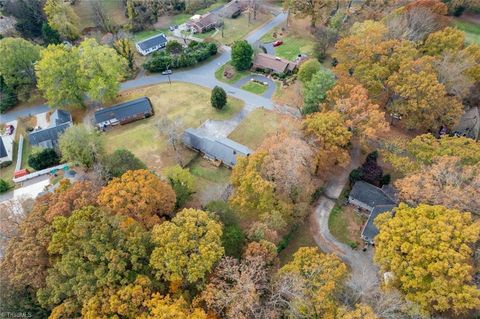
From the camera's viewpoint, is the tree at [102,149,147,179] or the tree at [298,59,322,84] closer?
the tree at [102,149,147,179]

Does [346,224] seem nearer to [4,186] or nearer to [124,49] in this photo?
[4,186]

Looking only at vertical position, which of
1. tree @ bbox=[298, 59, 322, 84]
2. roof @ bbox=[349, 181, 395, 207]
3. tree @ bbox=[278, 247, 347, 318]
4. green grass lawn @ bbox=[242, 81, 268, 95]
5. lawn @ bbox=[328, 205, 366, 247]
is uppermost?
tree @ bbox=[298, 59, 322, 84]

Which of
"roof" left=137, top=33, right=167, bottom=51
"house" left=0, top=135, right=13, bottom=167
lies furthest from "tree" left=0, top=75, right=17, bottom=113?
"roof" left=137, top=33, right=167, bottom=51

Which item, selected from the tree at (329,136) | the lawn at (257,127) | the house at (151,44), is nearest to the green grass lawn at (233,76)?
the lawn at (257,127)

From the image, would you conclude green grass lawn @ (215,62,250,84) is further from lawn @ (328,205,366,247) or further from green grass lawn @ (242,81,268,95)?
lawn @ (328,205,366,247)

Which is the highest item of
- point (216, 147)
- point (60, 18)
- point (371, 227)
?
point (60, 18)

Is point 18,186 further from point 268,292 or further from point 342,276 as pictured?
point 342,276

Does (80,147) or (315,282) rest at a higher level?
(315,282)

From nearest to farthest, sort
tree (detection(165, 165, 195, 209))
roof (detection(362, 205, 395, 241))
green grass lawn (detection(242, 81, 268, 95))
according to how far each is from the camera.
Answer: roof (detection(362, 205, 395, 241)) → tree (detection(165, 165, 195, 209)) → green grass lawn (detection(242, 81, 268, 95))

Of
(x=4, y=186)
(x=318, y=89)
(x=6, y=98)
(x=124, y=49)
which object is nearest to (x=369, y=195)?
(x=318, y=89)
